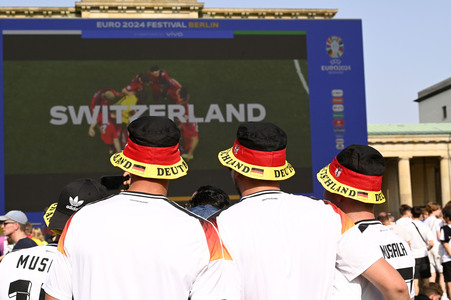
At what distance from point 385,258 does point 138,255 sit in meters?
1.46

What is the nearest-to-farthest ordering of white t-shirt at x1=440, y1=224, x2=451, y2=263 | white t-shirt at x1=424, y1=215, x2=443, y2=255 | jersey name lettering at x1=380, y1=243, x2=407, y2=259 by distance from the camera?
jersey name lettering at x1=380, y1=243, x2=407, y2=259, white t-shirt at x1=440, y1=224, x2=451, y2=263, white t-shirt at x1=424, y1=215, x2=443, y2=255

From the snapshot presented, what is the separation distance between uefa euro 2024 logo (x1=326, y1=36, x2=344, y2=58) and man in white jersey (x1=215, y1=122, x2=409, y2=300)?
560 inches

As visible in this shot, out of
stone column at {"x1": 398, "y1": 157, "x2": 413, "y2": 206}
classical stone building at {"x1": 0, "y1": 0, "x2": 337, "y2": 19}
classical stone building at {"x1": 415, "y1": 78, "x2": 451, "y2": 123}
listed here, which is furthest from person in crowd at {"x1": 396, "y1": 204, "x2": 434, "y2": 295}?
classical stone building at {"x1": 415, "y1": 78, "x2": 451, "y2": 123}

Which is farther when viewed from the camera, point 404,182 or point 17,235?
point 404,182

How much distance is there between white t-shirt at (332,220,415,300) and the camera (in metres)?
2.82

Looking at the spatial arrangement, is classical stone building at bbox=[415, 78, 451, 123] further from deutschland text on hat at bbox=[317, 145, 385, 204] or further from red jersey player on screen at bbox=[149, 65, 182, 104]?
deutschland text on hat at bbox=[317, 145, 385, 204]

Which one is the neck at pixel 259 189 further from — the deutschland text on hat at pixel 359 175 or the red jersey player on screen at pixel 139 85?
the red jersey player on screen at pixel 139 85

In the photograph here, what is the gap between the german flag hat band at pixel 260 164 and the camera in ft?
9.27

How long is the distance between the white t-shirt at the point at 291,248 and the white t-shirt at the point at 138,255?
269 millimetres

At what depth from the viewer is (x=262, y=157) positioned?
2844mm

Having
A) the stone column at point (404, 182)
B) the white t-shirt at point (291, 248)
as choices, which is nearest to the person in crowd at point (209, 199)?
the white t-shirt at point (291, 248)

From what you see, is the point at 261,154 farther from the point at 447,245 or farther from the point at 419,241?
the point at 419,241

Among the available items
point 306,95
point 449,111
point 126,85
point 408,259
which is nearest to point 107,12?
point 126,85

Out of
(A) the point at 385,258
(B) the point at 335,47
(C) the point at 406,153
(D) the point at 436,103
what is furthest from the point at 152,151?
(D) the point at 436,103
